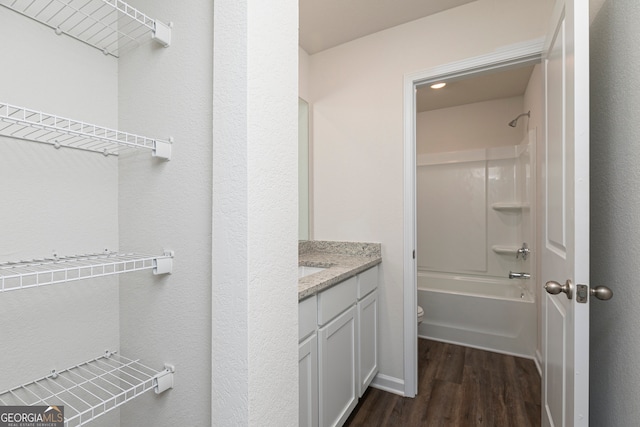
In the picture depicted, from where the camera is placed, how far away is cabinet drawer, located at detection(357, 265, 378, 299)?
5.69ft

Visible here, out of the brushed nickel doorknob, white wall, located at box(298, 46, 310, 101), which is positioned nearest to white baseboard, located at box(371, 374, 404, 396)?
the brushed nickel doorknob

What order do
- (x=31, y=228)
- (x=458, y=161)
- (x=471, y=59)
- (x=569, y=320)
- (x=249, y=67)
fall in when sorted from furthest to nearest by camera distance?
(x=458, y=161), (x=471, y=59), (x=569, y=320), (x=31, y=228), (x=249, y=67)

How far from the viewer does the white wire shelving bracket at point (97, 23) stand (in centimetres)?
84

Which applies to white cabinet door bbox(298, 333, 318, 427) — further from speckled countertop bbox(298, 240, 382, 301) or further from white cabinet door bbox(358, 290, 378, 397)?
white cabinet door bbox(358, 290, 378, 397)

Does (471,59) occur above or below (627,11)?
above

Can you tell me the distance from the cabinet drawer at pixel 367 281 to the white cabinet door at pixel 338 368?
13 centimetres

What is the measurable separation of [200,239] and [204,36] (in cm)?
59

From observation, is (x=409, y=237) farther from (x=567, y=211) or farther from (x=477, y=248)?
(x=477, y=248)

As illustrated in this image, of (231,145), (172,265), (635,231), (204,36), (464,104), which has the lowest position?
(172,265)

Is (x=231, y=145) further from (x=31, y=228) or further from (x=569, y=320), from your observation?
(x=569, y=320)

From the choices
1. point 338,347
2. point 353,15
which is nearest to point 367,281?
point 338,347

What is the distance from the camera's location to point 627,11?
85 cm

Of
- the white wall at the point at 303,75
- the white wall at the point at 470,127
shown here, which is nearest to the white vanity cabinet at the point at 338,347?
the white wall at the point at 303,75

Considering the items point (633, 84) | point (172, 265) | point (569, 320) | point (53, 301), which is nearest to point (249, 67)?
point (172, 265)
